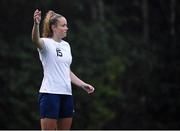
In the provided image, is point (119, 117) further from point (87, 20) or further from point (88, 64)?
point (87, 20)

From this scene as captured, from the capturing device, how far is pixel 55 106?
17.3 feet

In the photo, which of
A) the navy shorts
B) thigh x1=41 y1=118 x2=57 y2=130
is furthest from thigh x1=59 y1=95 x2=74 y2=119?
thigh x1=41 y1=118 x2=57 y2=130

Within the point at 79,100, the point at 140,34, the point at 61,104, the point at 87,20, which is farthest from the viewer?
the point at 140,34

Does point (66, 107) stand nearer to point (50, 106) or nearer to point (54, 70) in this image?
point (50, 106)

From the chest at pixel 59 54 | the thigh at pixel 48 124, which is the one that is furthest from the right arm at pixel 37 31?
the thigh at pixel 48 124

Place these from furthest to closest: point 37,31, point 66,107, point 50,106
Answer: point 66,107
point 50,106
point 37,31

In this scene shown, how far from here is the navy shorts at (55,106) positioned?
208 inches

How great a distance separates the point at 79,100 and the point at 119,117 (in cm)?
150

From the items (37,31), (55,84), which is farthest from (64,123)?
(37,31)

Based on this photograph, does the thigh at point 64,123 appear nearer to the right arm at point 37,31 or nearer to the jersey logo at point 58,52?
the jersey logo at point 58,52

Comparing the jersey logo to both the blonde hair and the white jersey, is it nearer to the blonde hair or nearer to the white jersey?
the white jersey

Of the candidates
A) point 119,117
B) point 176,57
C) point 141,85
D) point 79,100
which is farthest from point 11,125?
point 176,57

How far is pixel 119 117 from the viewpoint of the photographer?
16094 millimetres

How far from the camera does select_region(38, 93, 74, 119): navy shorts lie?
5274 mm
